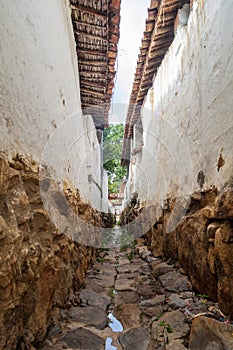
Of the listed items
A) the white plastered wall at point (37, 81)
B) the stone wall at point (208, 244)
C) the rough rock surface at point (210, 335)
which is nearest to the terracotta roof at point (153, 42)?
the white plastered wall at point (37, 81)

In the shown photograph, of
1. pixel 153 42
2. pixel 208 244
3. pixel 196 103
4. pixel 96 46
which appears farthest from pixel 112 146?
pixel 208 244

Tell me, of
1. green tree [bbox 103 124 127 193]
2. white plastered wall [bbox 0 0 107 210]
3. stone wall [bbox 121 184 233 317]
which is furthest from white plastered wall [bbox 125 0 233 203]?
green tree [bbox 103 124 127 193]

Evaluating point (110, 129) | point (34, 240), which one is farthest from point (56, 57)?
point (110, 129)

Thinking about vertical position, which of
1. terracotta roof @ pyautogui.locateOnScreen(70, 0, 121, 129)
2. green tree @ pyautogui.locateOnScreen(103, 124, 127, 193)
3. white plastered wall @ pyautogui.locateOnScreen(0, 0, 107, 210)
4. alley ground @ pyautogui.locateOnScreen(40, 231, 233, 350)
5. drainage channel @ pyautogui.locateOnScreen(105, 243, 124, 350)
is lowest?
drainage channel @ pyautogui.locateOnScreen(105, 243, 124, 350)

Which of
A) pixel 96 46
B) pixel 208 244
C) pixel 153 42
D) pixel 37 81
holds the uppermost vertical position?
pixel 153 42

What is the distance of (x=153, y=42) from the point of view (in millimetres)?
5586

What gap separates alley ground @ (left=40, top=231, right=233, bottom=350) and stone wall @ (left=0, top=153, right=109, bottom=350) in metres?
0.36

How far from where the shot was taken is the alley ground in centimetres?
231

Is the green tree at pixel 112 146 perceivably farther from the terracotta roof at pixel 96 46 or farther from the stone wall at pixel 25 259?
the stone wall at pixel 25 259

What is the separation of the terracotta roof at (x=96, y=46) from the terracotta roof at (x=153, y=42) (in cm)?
110

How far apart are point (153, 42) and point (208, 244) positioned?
446 cm

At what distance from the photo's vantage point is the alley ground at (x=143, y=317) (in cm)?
231

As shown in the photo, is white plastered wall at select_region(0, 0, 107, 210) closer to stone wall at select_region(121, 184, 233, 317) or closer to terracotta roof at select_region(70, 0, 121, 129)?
terracotta roof at select_region(70, 0, 121, 129)

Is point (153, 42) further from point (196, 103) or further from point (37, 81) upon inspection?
point (37, 81)
